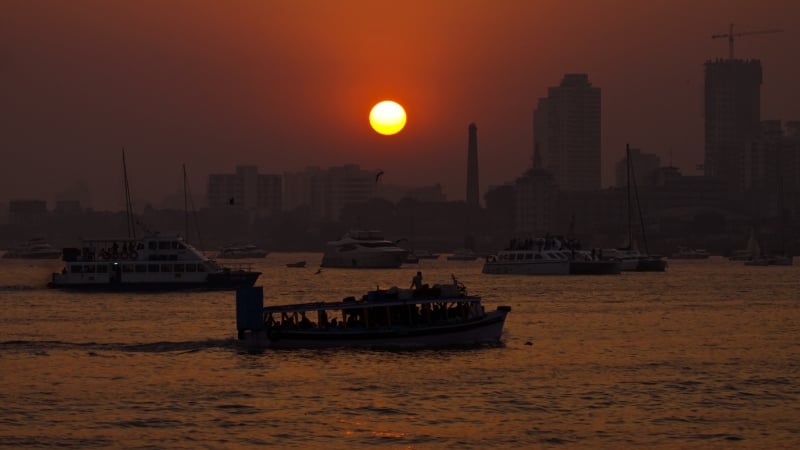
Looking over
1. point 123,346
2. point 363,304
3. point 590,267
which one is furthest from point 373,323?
point 590,267

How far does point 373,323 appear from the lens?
67.5 meters

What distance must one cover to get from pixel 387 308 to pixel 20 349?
2028 centimetres

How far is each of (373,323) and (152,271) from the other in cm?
6541

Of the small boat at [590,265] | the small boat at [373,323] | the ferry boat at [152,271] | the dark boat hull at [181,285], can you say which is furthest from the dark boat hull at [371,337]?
the small boat at [590,265]

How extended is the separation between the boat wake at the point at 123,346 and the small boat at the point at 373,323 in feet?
11.5

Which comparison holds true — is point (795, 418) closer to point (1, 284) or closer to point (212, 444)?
point (212, 444)

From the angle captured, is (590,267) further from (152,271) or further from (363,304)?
(363,304)

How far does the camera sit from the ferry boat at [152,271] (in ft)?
421

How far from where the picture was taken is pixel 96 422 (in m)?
48.2

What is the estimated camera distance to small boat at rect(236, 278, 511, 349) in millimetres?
66875

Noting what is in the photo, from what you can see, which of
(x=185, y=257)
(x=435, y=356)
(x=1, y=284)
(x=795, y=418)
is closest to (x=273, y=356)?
(x=435, y=356)

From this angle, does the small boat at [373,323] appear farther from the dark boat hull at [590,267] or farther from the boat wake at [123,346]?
the dark boat hull at [590,267]

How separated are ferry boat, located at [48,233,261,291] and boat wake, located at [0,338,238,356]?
52.9 m

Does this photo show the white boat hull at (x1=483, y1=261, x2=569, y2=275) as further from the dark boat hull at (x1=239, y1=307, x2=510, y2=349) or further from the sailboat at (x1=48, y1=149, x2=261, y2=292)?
the dark boat hull at (x1=239, y1=307, x2=510, y2=349)
